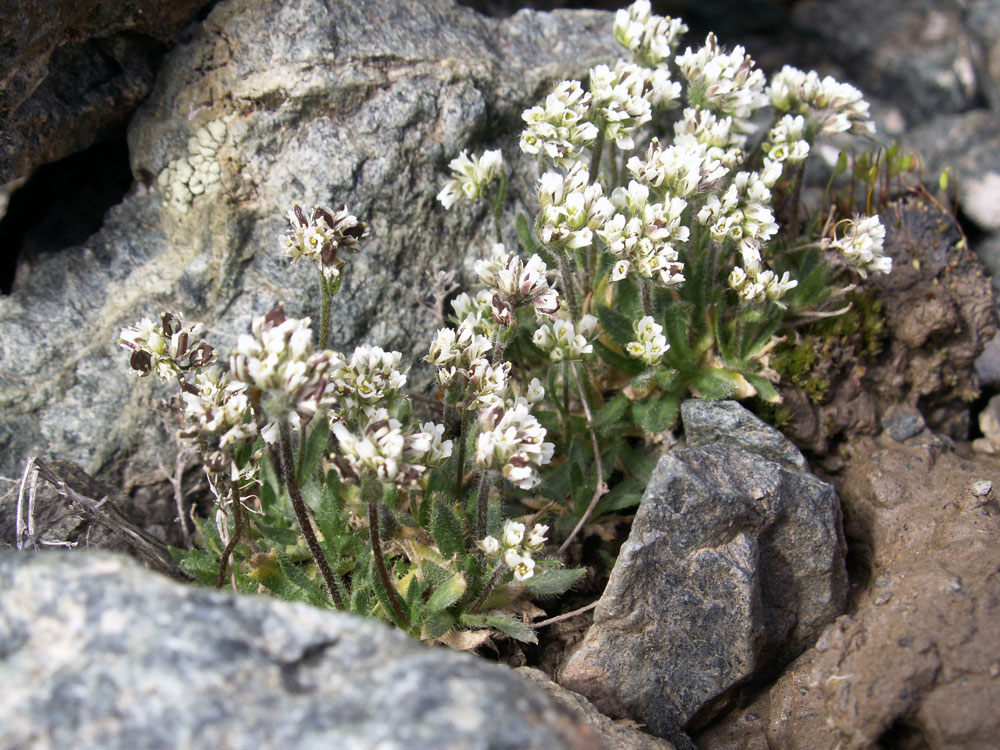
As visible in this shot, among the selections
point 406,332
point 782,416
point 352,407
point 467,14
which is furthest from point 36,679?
point 467,14

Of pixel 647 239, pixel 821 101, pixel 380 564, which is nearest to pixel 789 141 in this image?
pixel 821 101

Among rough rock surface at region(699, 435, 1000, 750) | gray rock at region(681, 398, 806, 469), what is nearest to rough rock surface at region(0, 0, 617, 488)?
gray rock at region(681, 398, 806, 469)

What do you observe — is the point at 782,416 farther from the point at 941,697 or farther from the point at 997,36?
the point at 997,36

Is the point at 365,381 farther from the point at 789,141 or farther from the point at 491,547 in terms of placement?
the point at 789,141

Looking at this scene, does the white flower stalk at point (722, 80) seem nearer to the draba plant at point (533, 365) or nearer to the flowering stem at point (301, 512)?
the draba plant at point (533, 365)

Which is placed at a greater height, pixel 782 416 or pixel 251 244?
pixel 251 244
